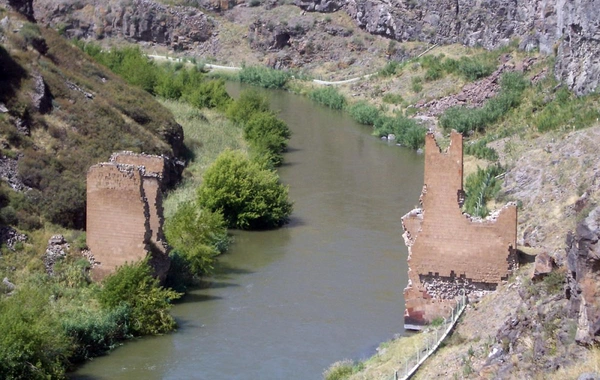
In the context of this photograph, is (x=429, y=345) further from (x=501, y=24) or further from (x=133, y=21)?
(x=133, y=21)

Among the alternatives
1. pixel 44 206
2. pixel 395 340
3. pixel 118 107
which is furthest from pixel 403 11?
pixel 395 340

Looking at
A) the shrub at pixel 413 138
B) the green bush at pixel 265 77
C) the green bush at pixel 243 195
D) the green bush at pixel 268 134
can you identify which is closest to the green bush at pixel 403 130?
the shrub at pixel 413 138

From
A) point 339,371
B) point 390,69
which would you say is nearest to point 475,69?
point 390,69

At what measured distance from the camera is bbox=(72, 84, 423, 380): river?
2650 cm

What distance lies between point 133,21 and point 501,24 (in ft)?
103

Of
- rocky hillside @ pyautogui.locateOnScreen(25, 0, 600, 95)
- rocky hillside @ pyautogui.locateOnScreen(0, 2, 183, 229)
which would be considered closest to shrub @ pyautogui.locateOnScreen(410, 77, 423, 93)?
rocky hillside @ pyautogui.locateOnScreen(25, 0, 600, 95)

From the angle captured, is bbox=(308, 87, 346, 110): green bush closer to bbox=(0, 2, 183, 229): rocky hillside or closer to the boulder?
bbox=(0, 2, 183, 229): rocky hillside

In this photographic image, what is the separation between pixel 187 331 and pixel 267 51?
57076mm

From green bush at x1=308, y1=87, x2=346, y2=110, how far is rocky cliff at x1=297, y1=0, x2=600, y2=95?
8215mm

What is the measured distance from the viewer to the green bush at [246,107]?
191ft

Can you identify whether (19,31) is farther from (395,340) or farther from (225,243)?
(395,340)

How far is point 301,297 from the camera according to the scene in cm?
3117

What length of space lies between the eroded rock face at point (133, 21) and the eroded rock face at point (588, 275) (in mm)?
73091

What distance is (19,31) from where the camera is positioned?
154ft
